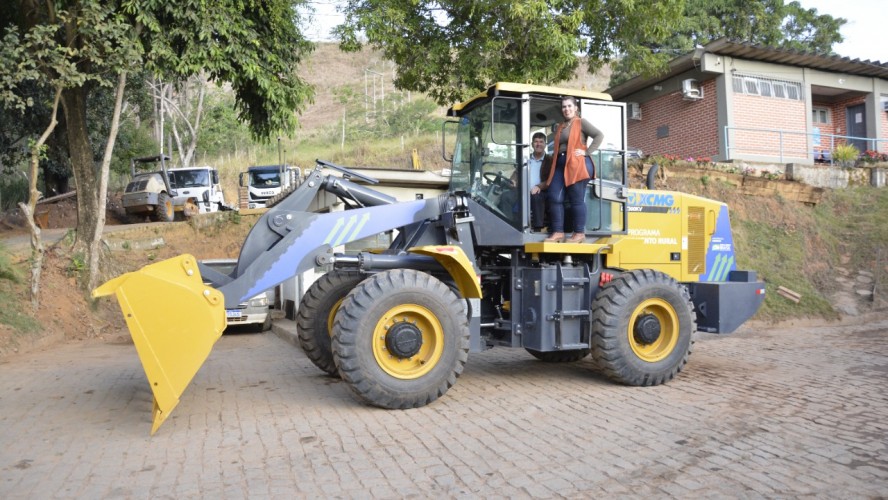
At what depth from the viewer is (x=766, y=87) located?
20.2 metres

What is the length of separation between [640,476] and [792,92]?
64.8ft

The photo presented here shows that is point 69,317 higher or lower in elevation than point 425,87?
lower

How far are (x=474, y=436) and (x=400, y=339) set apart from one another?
1123 mm

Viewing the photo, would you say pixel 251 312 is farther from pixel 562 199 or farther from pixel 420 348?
pixel 562 199

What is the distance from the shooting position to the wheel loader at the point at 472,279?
5820mm

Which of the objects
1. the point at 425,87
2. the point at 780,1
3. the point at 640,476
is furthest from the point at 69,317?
the point at 780,1

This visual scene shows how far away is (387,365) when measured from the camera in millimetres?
6105

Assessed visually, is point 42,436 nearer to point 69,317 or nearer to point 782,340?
point 69,317

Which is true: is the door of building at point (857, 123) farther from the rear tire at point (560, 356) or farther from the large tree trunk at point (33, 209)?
the large tree trunk at point (33, 209)

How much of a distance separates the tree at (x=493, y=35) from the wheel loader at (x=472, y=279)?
4550 mm

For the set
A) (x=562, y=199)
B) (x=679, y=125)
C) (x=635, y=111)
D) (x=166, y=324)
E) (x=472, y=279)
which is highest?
(x=635, y=111)

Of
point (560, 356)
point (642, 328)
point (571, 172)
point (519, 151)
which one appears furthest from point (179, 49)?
point (642, 328)

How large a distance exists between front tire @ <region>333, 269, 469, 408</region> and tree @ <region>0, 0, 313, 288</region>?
840cm

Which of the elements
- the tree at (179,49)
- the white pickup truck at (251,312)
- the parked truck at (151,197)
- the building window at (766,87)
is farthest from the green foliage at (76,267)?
the building window at (766,87)
